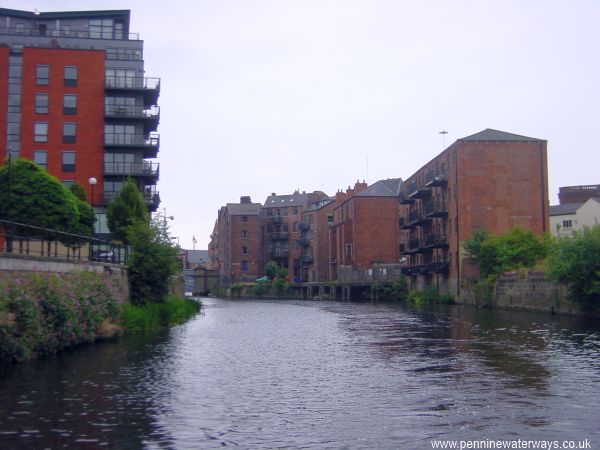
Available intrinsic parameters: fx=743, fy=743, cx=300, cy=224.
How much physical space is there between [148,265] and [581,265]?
78.6 ft

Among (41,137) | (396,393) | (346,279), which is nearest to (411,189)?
(346,279)

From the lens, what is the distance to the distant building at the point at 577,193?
101 m

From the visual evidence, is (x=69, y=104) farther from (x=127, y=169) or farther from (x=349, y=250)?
(x=349, y=250)

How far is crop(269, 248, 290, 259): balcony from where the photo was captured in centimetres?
13038

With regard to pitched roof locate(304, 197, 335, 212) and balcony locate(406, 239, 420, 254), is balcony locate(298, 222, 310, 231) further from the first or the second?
balcony locate(406, 239, 420, 254)

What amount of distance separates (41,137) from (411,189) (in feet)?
135

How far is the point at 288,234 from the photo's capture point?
427 ft

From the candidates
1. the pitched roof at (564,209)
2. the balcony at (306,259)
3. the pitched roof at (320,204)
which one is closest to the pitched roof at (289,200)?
the pitched roof at (320,204)

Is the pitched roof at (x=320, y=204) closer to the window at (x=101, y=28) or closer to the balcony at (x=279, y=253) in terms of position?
the balcony at (x=279, y=253)

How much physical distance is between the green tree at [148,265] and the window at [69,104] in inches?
1004

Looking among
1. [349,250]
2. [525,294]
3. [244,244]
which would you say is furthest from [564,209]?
[244,244]

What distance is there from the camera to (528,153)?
2584 inches

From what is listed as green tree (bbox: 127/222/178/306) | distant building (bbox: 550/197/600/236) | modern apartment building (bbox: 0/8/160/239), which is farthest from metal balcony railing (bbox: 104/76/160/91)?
distant building (bbox: 550/197/600/236)

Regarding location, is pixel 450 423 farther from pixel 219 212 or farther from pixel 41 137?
pixel 219 212
